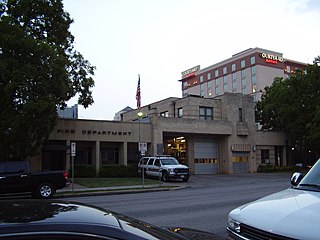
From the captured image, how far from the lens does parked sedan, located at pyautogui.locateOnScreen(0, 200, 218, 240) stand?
2.00m

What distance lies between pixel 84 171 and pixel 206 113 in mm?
16132

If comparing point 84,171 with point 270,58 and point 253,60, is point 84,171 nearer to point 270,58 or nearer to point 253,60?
point 253,60

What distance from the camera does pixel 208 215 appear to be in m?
10.1

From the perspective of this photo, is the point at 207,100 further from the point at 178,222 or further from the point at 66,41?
the point at 178,222

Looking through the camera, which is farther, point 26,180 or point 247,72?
point 247,72

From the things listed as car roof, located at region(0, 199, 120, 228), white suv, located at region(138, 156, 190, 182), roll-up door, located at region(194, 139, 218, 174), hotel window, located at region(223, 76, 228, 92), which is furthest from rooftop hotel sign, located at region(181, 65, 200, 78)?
car roof, located at region(0, 199, 120, 228)

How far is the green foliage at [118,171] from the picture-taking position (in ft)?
108

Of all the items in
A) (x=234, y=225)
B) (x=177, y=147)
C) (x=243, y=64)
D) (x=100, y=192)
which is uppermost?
(x=243, y=64)

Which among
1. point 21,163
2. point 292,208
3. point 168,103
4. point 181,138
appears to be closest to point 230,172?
point 181,138

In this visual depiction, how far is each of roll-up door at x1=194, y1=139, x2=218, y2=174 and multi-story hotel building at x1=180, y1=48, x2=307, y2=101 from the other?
179 ft

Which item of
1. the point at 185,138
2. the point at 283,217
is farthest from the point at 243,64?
the point at 283,217

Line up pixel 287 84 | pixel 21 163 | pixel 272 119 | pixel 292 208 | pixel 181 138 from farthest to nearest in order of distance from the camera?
pixel 272 119
pixel 287 84
pixel 181 138
pixel 21 163
pixel 292 208

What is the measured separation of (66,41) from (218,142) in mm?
21376

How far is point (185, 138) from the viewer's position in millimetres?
39656
